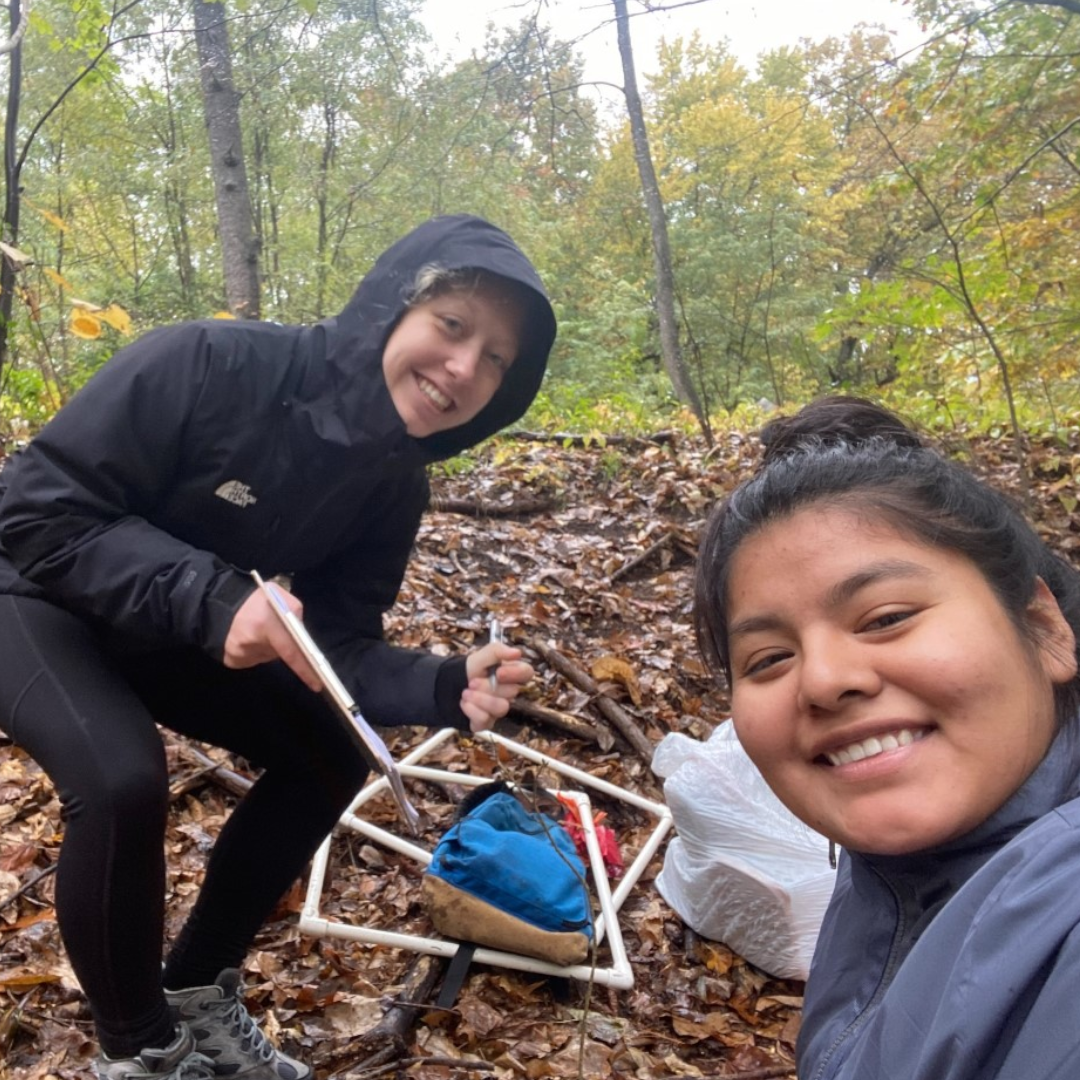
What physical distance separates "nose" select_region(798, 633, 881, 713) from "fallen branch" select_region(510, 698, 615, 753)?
2765mm

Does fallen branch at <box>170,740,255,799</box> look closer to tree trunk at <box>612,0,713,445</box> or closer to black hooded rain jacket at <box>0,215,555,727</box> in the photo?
black hooded rain jacket at <box>0,215,555,727</box>

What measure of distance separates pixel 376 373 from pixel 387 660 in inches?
28.9

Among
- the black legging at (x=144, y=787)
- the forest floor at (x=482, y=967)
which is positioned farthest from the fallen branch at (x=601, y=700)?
the black legging at (x=144, y=787)

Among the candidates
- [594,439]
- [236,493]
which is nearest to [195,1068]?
[236,493]

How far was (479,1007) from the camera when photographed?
2.42m

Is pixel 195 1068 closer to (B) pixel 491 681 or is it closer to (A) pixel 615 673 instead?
(B) pixel 491 681

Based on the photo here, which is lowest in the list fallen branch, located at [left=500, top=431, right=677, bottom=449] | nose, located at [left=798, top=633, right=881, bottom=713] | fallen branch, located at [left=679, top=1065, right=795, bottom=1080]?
fallen branch, located at [left=679, top=1065, right=795, bottom=1080]

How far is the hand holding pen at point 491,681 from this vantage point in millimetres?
1953

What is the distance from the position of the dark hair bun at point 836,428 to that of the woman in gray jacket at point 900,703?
0.08 m

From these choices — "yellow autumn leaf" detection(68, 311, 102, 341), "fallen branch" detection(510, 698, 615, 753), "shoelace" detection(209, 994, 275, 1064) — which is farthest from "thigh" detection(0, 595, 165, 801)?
"fallen branch" detection(510, 698, 615, 753)

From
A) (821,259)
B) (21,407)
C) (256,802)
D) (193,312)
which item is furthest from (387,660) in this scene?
(821,259)

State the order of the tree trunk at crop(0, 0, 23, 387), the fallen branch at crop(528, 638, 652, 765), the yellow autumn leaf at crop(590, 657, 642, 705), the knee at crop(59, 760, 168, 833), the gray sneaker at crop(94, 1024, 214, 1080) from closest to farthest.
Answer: the knee at crop(59, 760, 168, 833) < the gray sneaker at crop(94, 1024, 214, 1080) < the fallen branch at crop(528, 638, 652, 765) < the tree trunk at crop(0, 0, 23, 387) < the yellow autumn leaf at crop(590, 657, 642, 705)

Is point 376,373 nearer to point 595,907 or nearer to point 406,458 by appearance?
point 406,458

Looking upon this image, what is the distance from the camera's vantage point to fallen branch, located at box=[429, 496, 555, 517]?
617cm
